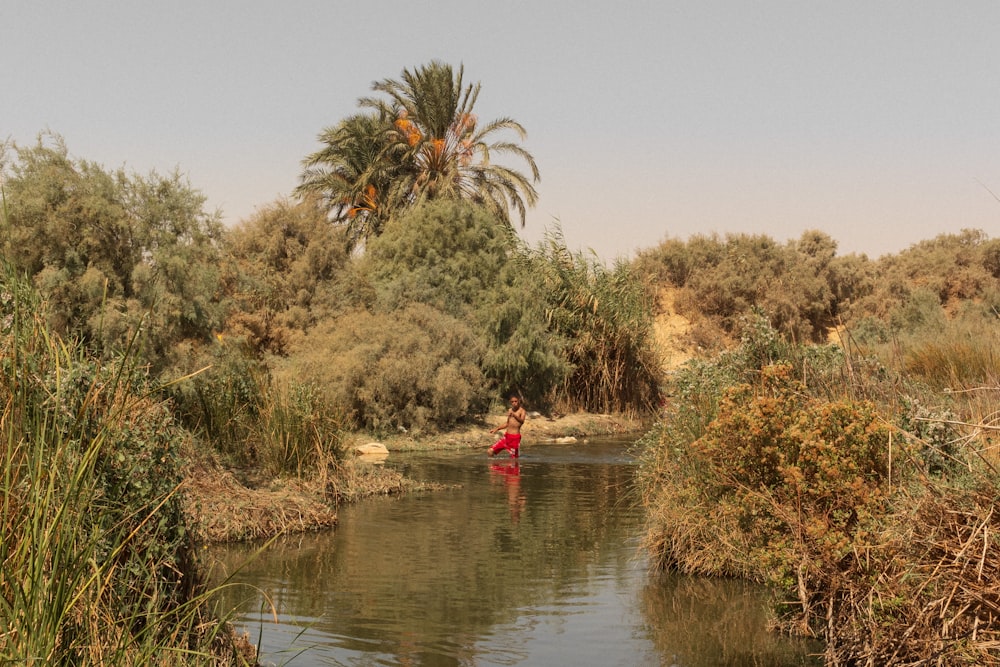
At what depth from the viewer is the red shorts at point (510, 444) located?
25766 millimetres

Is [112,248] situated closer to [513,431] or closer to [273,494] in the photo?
[273,494]

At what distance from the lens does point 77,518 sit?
462 centimetres

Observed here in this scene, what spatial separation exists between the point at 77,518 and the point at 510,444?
2155cm

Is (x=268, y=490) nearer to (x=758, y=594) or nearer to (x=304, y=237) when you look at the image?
(x=758, y=594)

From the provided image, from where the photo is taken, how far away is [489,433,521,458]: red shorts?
25766 millimetres

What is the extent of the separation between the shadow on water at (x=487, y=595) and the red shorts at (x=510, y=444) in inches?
250

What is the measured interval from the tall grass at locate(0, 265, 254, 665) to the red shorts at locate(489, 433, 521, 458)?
667 inches

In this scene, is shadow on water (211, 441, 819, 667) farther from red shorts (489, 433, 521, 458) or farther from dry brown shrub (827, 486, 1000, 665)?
red shorts (489, 433, 521, 458)

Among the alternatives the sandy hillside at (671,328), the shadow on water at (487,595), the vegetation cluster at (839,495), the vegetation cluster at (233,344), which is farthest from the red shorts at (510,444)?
the sandy hillside at (671,328)

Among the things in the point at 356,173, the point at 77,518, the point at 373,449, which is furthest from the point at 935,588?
the point at 356,173

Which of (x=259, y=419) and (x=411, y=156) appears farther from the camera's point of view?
(x=411, y=156)

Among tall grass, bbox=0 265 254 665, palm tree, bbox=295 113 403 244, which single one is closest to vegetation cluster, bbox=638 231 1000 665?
tall grass, bbox=0 265 254 665

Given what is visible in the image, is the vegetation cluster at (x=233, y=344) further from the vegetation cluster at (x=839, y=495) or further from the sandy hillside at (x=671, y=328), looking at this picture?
the sandy hillside at (x=671, y=328)

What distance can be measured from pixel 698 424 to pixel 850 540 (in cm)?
414
